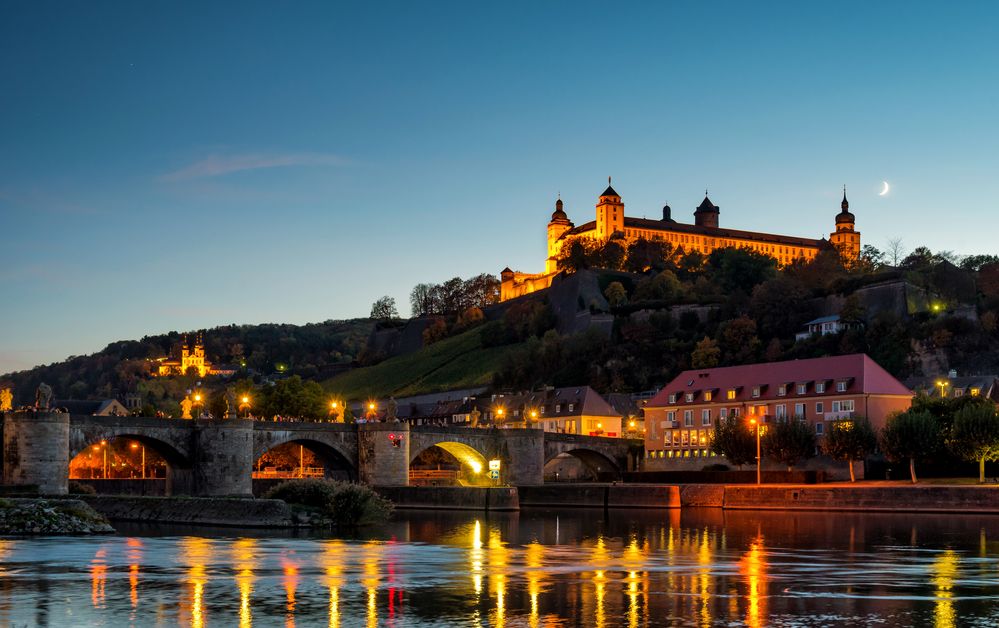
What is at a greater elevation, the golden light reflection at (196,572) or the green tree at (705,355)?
the green tree at (705,355)

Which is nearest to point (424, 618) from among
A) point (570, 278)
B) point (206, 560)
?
point (206, 560)

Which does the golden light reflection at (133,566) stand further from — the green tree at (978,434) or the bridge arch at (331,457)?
the green tree at (978,434)

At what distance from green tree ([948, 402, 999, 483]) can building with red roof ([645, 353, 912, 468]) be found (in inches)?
449

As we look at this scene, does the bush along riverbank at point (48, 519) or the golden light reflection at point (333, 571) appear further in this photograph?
the bush along riverbank at point (48, 519)

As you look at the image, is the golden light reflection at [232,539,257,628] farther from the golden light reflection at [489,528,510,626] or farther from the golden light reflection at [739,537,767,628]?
the golden light reflection at [739,537,767,628]

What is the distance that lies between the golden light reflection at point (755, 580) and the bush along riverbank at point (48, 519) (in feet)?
71.2

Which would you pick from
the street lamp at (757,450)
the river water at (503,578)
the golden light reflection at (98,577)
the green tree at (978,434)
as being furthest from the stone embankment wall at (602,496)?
the golden light reflection at (98,577)

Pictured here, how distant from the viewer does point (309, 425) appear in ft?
235

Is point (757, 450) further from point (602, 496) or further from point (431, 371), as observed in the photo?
point (431, 371)

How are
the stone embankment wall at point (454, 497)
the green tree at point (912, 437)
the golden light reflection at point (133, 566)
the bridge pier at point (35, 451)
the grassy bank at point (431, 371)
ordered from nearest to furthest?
the golden light reflection at point (133, 566) → the bridge pier at point (35, 451) → the stone embankment wall at point (454, 497) → the green tree at point (912, 437) → the grassy bank at point (431, 371)

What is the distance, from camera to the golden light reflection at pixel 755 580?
2495 centimetres

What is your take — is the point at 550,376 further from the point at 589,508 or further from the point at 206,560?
the point at 206,560

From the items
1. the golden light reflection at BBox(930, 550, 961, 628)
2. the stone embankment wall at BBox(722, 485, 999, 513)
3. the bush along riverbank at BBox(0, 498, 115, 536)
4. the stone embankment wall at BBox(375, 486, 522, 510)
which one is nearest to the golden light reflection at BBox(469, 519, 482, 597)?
the golden light reflection at BBox(930, 550, 961, 628)

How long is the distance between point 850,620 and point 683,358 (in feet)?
400
